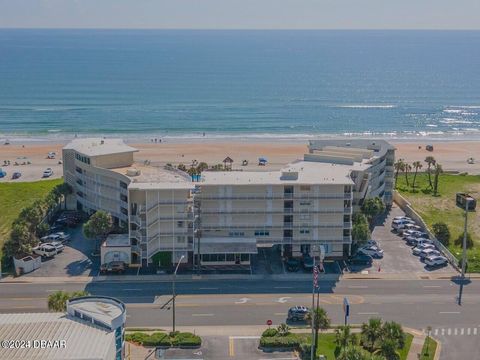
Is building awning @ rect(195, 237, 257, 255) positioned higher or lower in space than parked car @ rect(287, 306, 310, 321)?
higher

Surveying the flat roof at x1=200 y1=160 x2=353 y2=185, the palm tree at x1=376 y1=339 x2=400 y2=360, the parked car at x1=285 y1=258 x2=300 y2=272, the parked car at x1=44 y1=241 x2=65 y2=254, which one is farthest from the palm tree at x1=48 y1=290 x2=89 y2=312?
the parked car at x1=285 y1=258 x2=300 y2=272

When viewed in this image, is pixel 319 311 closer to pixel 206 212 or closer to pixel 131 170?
pixel 206 212

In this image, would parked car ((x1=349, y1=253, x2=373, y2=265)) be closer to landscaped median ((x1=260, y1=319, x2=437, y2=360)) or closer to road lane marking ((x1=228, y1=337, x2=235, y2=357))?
landscaped median ((x1=260, y1=319, x2=437, y2=360))

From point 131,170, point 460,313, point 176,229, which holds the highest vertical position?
point 131,170

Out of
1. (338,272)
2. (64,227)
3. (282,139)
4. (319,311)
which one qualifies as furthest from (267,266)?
(282,139)

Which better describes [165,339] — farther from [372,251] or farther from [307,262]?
[372,251]

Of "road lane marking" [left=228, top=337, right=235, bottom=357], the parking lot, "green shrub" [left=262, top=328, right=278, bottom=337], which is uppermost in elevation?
the parking lot

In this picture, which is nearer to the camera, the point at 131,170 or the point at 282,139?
the point at 131,170
